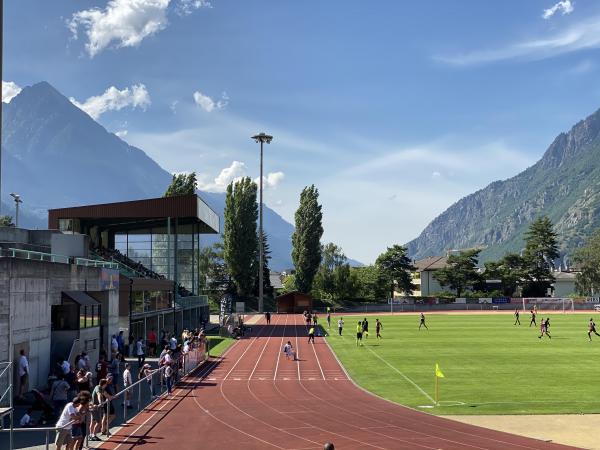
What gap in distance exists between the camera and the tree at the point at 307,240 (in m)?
112

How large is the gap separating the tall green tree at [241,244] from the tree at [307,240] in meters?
8.51

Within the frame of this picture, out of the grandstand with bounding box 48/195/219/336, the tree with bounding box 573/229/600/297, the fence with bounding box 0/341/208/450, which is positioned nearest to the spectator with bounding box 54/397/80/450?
the fence with bounding box 0/341/208/450

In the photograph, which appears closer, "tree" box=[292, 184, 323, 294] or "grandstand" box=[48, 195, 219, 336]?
"grandstand" box=[48, 195, 219, 336]

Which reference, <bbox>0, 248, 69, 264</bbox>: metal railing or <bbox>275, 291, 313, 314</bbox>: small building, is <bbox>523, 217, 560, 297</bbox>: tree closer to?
<bbox>275, 291, 313, 314</bbox>: small building

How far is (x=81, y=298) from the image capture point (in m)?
32.1

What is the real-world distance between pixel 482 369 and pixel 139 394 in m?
19.8

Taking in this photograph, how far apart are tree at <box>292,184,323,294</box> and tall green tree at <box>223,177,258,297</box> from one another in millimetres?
8511

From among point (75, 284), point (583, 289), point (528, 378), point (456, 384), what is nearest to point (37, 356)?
point (75, 284)

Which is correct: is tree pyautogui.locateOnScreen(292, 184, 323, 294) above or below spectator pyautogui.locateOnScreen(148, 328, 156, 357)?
above

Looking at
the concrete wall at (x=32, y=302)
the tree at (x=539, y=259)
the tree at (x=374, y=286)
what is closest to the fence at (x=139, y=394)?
the concrete wall at (x=32, y=302)

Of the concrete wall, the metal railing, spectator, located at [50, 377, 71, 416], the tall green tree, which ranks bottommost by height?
spectator, located at [50, 377, 71, 416]

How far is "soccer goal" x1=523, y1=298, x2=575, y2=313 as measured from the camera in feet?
340

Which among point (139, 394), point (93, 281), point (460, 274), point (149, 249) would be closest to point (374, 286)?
point (460, 274)

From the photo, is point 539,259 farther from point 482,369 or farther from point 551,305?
point 482,369
